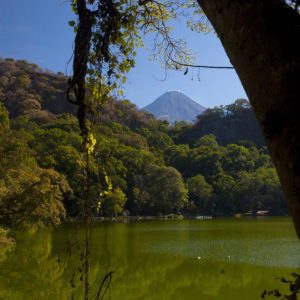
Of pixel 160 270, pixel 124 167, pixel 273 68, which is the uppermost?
pixel 124 167

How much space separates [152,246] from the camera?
1365cm

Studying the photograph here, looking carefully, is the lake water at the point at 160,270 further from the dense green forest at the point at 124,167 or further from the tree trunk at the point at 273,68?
the tree trunk at the point at 273,68

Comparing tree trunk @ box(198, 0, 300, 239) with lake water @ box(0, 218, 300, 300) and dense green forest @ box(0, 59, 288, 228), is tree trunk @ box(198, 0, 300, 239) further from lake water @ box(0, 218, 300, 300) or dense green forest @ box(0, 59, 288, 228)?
lake water @ box(0, 218, 300, 300)

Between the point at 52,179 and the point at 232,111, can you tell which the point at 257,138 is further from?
the point at 52,179

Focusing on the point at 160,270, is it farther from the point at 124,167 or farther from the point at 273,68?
the point at 124,167

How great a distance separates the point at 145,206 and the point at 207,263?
28.8 meters

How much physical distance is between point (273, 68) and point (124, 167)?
38.9 meters

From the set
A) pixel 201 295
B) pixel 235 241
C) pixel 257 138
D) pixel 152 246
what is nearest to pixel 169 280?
pixel 201 295

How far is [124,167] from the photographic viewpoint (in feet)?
129

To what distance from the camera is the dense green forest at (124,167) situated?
1346 cm

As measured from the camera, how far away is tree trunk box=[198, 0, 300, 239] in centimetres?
70

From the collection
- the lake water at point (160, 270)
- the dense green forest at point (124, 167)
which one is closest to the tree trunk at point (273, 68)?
the dense green forest at point (124, 167)

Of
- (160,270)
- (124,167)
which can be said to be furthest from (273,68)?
(124,167)

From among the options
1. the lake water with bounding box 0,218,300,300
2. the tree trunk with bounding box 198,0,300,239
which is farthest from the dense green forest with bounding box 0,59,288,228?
the lake water with bounding box 0,218,300,300
